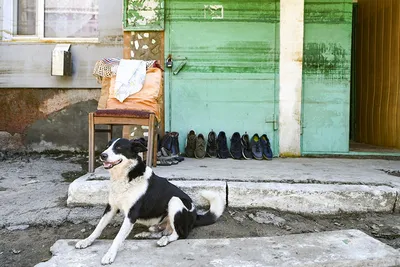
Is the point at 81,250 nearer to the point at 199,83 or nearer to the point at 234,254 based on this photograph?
the point at 234,254

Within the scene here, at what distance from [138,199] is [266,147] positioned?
2791 millimetres

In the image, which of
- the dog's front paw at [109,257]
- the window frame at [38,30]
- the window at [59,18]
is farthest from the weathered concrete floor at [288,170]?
the window at [59,18]

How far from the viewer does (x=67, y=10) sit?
576cm

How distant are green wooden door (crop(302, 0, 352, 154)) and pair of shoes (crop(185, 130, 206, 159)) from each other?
A: 1527mm

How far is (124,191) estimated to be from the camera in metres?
2.29

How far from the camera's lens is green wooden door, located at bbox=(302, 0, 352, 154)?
4.91 m

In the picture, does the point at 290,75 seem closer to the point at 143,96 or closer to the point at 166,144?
the point at 166,144

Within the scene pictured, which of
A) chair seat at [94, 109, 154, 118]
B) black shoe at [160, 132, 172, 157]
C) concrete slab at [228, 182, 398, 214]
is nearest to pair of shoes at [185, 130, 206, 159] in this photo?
black shoe at [160, 132, 172, 157]

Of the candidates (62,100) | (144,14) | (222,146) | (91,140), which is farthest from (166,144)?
(62,100)

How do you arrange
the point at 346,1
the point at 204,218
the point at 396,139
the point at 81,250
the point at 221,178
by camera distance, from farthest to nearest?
the point at 396,139 < the point at 346,1 < the point at 221,178 < the point at 204,218 < the point at 81,250

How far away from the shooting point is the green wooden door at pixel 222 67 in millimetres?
4914

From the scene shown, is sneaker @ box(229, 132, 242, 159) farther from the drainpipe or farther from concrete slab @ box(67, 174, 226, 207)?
concrete slab @ box(67, 174, 226, 207)

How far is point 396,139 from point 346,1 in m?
2.42

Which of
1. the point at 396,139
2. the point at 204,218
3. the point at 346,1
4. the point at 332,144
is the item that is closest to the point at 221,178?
the point at 204,218
